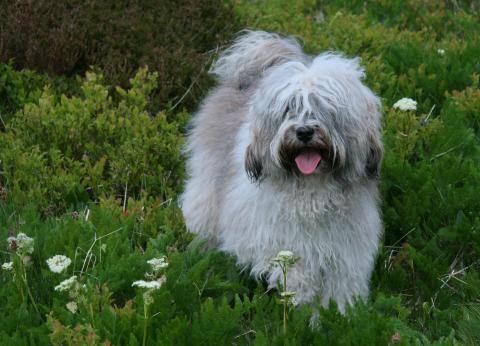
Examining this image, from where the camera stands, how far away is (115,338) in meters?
3.96

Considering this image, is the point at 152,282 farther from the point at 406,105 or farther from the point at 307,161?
the point at 406,105

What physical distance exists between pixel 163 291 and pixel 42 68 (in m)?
3.43

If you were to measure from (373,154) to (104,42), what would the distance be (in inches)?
130

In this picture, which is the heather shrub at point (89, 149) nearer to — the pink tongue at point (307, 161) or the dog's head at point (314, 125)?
the dog's head at point (314, 125)

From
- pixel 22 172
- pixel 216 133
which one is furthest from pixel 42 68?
pixel 216 133

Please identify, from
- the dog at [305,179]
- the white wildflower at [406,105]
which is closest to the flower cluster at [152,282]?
the dog at [305,179]

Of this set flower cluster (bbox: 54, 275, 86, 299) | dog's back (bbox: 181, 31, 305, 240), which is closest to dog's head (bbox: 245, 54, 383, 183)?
dog's back (bbox: 181, 31, 305, 240)

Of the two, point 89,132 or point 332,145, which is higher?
point 332,145

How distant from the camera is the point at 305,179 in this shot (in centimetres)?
462

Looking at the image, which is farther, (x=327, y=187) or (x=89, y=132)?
(x=89, y=132)

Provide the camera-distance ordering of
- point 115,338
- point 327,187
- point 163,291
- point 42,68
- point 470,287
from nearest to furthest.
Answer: point 115,338
point 163,291
point 327,187
point 470,287
point 42,68

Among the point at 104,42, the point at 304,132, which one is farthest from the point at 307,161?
the point at 104,42

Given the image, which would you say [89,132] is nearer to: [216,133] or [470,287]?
[216,133]

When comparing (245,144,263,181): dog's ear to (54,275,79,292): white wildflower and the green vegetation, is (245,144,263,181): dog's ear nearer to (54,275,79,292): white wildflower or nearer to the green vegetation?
the green vegetation
